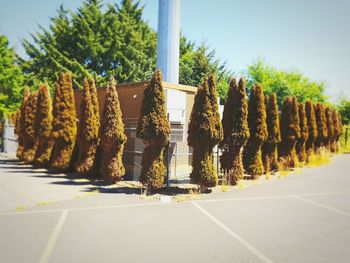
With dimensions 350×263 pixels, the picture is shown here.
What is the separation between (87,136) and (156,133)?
169 inches

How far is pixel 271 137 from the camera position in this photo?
54.1 ft

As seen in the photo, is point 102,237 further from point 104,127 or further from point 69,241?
point 104,127

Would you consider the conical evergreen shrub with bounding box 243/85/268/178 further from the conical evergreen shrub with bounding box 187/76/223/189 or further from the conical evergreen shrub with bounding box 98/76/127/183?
the conical evergreen shrub with bounding box 98/76/127/183

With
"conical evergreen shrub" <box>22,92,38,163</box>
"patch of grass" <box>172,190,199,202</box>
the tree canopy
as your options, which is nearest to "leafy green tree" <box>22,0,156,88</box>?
the tree canopy

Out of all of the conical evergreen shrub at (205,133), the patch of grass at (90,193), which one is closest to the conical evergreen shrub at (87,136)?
the patch of grass at (90,193)

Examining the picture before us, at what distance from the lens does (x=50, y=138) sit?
54.7 feet

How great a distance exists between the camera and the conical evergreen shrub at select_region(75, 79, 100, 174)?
13.8 m

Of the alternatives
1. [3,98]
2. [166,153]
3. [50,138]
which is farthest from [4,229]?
[3,98]

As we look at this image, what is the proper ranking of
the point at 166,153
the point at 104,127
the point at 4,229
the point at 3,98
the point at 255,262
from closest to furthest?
the point at 255,262 < the point at 4,229 < the point at 166,153 < the point at 104,127 < the point at 3,98

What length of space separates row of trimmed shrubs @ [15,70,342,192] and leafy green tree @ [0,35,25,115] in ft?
41.6

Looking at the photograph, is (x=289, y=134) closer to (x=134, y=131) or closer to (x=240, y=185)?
(x=240, y=185)

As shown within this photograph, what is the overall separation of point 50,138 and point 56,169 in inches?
85.9

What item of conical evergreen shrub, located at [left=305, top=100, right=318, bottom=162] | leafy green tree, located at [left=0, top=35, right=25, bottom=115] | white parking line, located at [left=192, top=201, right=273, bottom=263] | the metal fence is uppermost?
leafy green tree, located at [left=0, top=35, right=25, bottom=115]

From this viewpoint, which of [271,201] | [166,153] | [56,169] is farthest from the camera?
[56,169]
